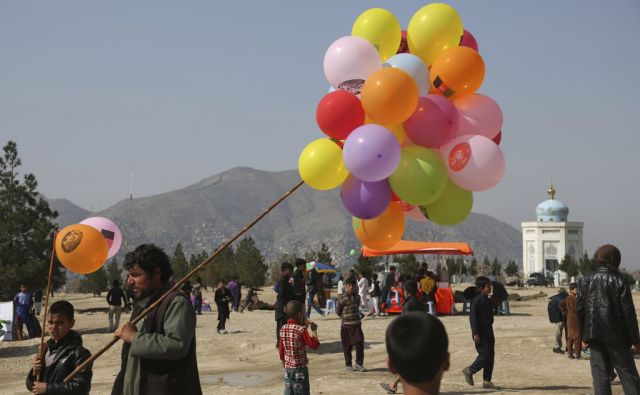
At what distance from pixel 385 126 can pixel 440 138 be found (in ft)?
1.54

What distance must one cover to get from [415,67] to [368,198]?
47.7 inches

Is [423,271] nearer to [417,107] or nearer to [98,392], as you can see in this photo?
[98,392]

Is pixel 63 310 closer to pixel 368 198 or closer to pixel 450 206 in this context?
pixel 368 198

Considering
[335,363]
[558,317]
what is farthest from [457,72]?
[558,317]

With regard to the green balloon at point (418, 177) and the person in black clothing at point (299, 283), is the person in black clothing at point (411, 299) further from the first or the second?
the green balloon at point (418, 177)

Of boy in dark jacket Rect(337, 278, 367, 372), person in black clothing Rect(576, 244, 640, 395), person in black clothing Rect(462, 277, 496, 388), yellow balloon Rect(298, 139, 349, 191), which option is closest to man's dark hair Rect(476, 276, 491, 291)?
person in black clothing Rect(462, 277, 496, 388)

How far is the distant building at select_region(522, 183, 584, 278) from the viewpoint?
84875 millimetres

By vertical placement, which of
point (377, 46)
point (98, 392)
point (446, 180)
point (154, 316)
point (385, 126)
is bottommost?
point (98, 392)

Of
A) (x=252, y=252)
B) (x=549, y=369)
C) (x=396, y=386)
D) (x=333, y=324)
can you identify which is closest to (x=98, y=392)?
(x=396, y=386)

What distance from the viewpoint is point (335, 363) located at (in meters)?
14.7

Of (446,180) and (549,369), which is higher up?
(446,180)

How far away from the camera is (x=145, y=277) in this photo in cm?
461

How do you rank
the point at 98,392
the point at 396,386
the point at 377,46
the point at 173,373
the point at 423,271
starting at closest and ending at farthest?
the point at 173,373 → the point at 377,46 → the point at 396,386 → the point at 98,392 → the point at 423,271

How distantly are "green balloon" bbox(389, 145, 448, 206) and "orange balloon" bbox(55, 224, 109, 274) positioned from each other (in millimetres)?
2426
